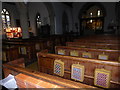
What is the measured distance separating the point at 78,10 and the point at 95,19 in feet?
9.09

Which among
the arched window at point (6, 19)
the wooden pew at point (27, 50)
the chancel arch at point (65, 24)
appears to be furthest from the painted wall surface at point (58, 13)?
the arched window at point (6, 19)

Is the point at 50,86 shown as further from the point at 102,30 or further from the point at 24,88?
the point at 102,30

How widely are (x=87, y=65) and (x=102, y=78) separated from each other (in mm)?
388

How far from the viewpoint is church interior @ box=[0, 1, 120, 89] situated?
1.48 m

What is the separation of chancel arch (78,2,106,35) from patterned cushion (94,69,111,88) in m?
12.0

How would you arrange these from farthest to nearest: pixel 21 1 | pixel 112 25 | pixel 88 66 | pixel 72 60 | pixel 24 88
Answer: pixel 112 25 → pixel 21 1 → pixel 72 60 → pixel 88 66 → pixel 24 88

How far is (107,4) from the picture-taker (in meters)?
11.2

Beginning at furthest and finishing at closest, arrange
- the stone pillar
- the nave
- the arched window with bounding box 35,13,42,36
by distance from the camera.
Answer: the arched window with bounding box 35,13,42,36
the stone pillar
the nave

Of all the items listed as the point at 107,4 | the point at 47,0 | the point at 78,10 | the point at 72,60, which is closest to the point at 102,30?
the point at 107,4

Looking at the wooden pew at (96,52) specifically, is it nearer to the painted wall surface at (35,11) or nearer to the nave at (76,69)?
the nave at (76,69)

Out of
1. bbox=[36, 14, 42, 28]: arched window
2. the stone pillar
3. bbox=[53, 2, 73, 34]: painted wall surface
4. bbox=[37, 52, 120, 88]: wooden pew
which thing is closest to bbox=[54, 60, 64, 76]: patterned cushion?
bbox=[37, 52, 120, 88]: wooden pew

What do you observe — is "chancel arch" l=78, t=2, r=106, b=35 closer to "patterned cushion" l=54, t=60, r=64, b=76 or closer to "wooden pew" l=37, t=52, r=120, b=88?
"wooden pew" l=37, t=52, r=120, b=88

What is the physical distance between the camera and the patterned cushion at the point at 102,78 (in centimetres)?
163

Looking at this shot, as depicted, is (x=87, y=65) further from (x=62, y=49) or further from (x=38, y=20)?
(x=38, y=20)
